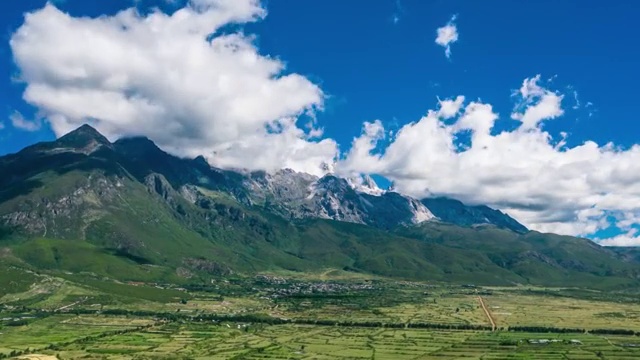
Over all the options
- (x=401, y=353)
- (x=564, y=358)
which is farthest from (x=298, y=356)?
(x=564, y=358)

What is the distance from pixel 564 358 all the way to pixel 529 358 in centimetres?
1148

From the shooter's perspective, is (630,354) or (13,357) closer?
(13,357)

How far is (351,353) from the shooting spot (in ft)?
653

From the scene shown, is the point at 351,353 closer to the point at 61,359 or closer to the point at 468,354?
the point at 468,354

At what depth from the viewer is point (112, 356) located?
624 ft

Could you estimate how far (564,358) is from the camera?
189750 millimetres

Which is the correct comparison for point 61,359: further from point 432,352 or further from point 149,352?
point 432,352

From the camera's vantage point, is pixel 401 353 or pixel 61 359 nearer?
pixel 61 359

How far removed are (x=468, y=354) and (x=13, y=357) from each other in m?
144

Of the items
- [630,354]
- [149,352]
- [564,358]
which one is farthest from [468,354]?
[149,352]

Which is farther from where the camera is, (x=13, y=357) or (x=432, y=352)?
(x=432, y=352)

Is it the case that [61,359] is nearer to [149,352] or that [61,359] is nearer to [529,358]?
[149,352]

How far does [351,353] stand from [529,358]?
186ft

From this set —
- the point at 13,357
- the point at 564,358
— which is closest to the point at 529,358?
the point at 564,358
